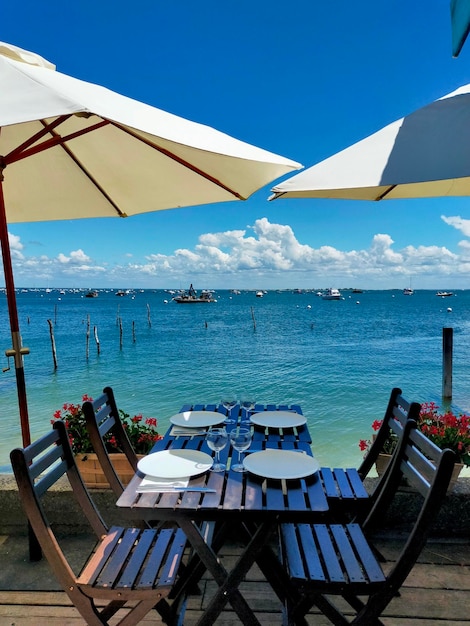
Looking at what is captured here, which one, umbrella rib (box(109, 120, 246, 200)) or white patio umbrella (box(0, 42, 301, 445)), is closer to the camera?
white patio umbrella (box(0, 42, 301, 445))

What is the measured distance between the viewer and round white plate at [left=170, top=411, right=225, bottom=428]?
98.3 inches

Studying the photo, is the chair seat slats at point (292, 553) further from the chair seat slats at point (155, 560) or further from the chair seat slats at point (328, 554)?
the chair seat slats at point (155, 560)

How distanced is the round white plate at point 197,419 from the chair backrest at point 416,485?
94cm

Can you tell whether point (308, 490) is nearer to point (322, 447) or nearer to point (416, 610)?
point (416, 610)

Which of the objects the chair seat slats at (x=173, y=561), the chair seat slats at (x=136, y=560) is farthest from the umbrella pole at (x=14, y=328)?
the chair seat slats at (x=173, y=561)

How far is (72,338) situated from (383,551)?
120 feet

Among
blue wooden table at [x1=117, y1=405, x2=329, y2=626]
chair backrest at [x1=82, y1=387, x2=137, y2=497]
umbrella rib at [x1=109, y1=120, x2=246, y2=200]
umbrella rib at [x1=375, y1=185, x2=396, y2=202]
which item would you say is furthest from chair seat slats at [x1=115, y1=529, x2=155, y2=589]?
umbrella rib at [x1=375, y1=185, x2=396, y2=202]

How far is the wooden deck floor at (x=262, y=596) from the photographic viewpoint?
81.4 inches

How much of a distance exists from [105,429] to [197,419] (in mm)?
518

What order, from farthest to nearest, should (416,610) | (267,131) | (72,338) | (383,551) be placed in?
(72,338) < (267,131) < (383,551) < (416,610)

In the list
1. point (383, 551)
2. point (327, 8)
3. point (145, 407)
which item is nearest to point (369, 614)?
point (383, 551)

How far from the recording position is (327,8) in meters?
8.88

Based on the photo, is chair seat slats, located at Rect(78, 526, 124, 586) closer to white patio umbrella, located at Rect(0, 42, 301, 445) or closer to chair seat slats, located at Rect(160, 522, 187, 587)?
chair seat slats, located at Rect(160, 522, 187, 587)

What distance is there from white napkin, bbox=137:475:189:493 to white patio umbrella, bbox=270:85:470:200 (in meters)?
1.37
